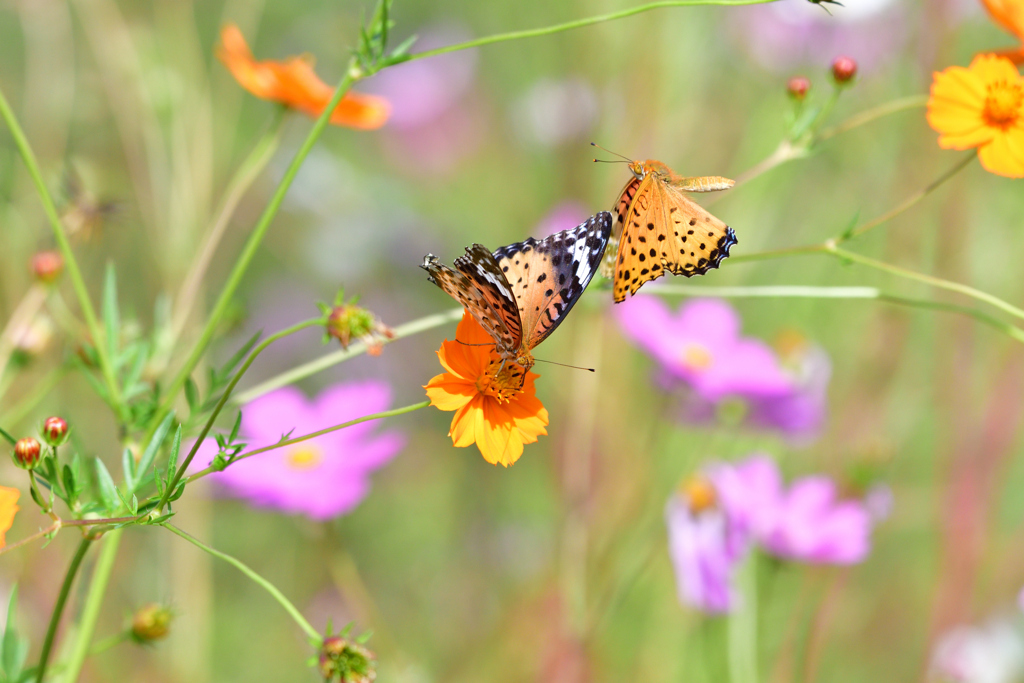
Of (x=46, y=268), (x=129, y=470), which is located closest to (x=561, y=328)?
(x=46, y=268)

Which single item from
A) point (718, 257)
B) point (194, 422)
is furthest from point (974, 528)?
Answer: point (194, 422)

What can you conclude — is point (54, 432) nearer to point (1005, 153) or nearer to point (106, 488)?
point (106, 488)

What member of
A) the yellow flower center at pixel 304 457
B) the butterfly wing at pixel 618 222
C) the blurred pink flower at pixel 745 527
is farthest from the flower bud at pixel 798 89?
the yellow flower center at pixel 304 457

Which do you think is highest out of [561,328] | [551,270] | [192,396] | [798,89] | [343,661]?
[561,328]

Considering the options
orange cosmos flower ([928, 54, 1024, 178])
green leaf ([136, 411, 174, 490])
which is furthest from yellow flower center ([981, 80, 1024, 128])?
green leaf ([136, 411, 174, 490])

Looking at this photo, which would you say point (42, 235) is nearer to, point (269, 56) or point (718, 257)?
point (718, 257)

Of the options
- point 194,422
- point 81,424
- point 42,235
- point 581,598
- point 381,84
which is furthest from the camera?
point 381,84

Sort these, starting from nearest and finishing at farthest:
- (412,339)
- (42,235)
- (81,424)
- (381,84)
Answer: (42,235)
(81,424)
(412,339)
(381,84)
